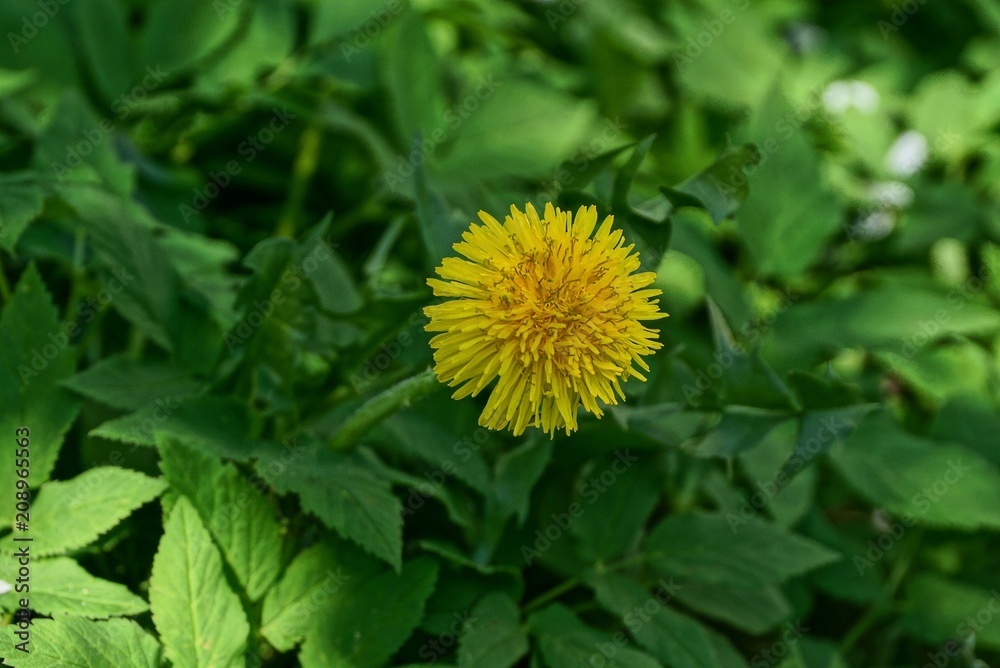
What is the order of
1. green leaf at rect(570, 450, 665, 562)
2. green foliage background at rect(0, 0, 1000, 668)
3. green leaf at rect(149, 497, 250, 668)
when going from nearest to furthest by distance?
green leaf at rect(149, 497, 250, 668) → green foliage background at rect(0, 0, 1000, 668) → green leaf at rect(570, 450, 665, 562)

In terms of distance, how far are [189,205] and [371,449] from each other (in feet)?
2.87

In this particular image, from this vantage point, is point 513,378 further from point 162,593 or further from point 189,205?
point 189,205

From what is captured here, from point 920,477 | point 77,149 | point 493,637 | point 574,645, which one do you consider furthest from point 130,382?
point 920,477

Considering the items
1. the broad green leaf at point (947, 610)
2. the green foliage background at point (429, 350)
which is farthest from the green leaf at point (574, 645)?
the broad green leaf at point (947, 610)

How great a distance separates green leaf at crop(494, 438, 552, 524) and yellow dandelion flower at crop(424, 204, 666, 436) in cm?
37

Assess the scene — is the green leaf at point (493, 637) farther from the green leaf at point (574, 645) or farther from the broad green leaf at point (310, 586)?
the broad green leaf at point (310, 586)

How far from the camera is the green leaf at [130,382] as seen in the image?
130cm

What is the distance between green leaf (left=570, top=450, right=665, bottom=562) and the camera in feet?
4.84

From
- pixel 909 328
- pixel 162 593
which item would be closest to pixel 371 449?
pixel 162 593

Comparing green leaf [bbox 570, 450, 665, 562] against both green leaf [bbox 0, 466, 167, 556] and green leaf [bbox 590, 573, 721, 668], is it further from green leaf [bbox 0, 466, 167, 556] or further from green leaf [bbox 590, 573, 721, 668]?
green leaf [bbox 0, 466, 167, 556]

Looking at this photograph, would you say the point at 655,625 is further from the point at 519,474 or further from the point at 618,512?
the point at 519,474

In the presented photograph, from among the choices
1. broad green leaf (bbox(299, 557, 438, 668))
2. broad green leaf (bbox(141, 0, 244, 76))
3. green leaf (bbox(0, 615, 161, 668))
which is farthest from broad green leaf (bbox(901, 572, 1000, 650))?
broad green leaf (bbox(141, 0, 244, 76))

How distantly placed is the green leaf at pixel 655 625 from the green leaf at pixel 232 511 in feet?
1.66

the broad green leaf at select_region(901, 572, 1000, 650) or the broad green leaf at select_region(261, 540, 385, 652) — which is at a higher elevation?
the broad green leaf at select_region(261, 540, 385, 652)
